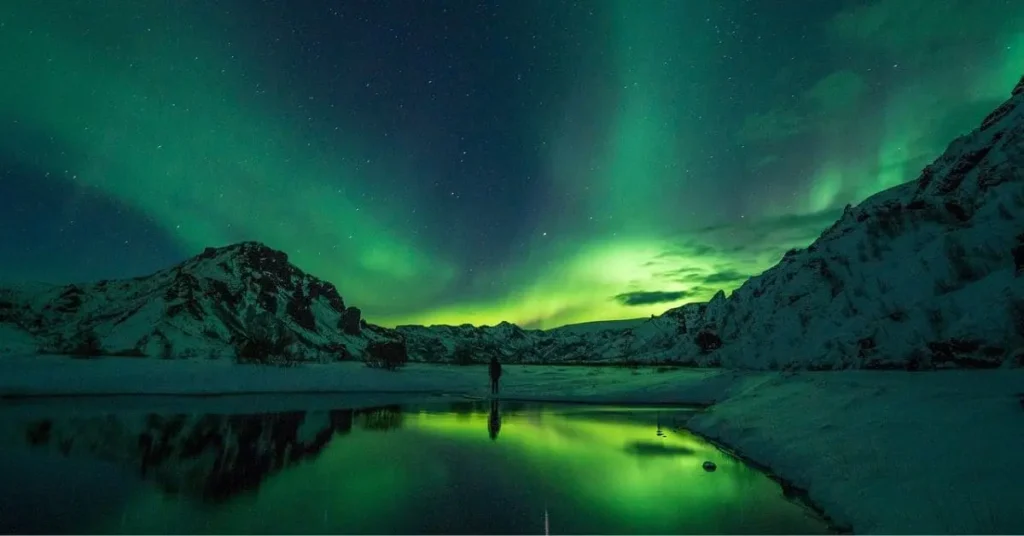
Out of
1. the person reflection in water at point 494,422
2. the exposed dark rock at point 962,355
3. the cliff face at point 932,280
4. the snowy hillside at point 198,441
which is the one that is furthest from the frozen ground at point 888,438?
the person reflection in water at point 494,422

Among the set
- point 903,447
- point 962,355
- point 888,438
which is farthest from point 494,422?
point 962,355

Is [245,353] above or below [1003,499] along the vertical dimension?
above

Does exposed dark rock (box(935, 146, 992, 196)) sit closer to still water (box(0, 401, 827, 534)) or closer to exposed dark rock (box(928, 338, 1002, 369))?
exposed dark rock (box(928, 338, 1002, 369))

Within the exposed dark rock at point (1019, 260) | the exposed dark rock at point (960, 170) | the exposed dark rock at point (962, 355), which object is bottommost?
the exposed dark rock at point (962, 355)

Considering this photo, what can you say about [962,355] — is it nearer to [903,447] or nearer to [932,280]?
[903,447]

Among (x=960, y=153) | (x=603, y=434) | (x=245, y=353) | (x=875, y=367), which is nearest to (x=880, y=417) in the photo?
(x=603, y=434)

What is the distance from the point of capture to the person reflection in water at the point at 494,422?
20.5 m

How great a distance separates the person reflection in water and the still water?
390mm

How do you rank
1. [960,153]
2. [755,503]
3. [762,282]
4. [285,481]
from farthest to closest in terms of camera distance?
[762,282]
[960,153]
[285,481]
[755,503]

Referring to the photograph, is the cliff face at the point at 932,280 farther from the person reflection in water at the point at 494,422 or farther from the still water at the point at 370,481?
the person reflection in water at the point at 494,422

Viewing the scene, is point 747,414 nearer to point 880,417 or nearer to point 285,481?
point 880,417

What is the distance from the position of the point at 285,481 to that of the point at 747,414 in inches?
687

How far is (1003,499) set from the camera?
330 inches

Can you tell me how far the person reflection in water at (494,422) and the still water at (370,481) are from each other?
0.39 m
